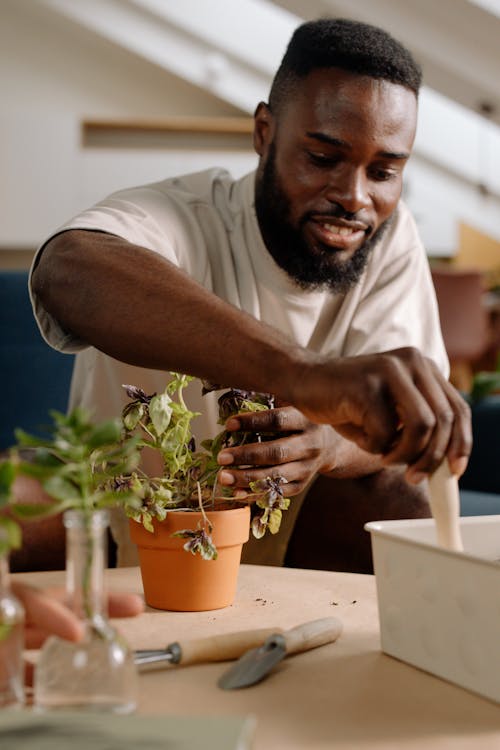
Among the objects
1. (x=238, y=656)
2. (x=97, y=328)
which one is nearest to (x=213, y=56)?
(x=97, y=328)

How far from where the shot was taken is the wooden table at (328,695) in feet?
2.45

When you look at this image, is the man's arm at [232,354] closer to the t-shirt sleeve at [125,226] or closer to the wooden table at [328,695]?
the t-shirt sleeve at [125,226]

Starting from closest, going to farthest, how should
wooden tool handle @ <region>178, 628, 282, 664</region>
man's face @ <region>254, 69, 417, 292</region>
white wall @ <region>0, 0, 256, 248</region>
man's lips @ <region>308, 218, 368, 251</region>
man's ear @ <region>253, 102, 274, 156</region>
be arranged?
1. wooden tool handle @ <region>178, 628, 282, 664</region>
2. man's face @ <region>254, 69, 417, 292</region>
3. man's lips @ <region>308, 218, 368, 251</region>
4. man's ear @ <region>253, 102, 274, 156</region>
5. white wall @ <region>0, 0, 256, 248</region>

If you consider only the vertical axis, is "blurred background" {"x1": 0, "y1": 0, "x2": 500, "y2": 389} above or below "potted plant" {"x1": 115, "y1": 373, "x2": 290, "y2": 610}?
above

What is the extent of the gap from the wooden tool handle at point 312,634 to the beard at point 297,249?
917mm

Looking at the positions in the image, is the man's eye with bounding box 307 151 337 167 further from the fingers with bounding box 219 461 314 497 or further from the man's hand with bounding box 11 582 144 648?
the man's hand with bounding box 11 582 144 648

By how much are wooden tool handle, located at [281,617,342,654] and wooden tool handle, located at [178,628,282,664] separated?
23 millimetres

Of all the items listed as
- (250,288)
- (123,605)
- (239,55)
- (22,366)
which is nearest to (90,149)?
(239,55)

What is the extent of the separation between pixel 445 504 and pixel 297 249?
3.24 ft

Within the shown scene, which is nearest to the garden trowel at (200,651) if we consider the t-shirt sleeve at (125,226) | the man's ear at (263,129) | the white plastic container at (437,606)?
the white plastic container at (437,606)

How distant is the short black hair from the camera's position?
5.48ft

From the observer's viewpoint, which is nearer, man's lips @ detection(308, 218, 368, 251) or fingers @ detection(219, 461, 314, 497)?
fingers @ detection(219, 461, 314, 497)

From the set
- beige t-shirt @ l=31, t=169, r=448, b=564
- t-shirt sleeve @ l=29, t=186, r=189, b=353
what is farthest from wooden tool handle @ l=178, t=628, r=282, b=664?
beige t-shirt @ l=31, t=169, r=448, b=564

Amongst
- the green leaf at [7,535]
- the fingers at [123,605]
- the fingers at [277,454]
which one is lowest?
the fingers at [123,605]
